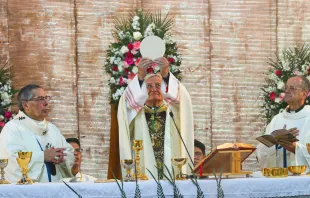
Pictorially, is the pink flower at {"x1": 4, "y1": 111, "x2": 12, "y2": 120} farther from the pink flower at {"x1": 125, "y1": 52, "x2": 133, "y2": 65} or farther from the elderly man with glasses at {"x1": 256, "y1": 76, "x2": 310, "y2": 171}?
the elderly man with glasses at {"x1": 256, "y1": 76, "x2": 310, "y2": 171}

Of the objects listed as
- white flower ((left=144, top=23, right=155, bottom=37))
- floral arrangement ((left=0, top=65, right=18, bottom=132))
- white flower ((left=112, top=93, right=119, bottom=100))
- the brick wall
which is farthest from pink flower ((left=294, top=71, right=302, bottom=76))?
floral arrangement ((left=0, top=65, right=18, bottom=132))

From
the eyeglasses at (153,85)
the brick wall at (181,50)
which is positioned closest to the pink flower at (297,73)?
the brick wall at (181,50)

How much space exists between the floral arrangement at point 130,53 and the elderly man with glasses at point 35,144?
903mm

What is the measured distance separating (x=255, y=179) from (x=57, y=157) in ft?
7.60

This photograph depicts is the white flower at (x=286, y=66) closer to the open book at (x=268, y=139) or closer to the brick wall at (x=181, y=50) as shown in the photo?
the brick wall at (x=181, y=50)

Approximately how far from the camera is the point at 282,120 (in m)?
8.93

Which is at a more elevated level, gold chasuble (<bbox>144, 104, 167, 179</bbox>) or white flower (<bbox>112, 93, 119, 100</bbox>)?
white flower (<bbox>112, 93, 119, 100</bbox>)

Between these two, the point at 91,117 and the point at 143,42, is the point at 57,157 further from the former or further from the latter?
the point at 91,117

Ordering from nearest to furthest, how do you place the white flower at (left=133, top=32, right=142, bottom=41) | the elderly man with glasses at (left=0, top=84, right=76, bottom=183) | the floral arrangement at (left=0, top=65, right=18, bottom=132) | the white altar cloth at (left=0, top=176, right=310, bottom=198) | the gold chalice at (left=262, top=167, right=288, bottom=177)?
the white altar cloth at (left=0, top=176, right=310, bottom=198) → the gold chalice at (left=262, top=167, right=288, bottom=177) → the elderly man with glasses at (left=0, top=84, right=76, bottom=183) → the white flower at (left=133, top=32, right=142, bottom=41) → the floral arrangement at (left=0, top=65, right=18, bottom=132)

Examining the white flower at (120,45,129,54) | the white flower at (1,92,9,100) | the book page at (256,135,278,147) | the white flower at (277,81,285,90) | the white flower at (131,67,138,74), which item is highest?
the white flower at (120,45,129,54)

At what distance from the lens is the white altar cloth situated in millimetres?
6023

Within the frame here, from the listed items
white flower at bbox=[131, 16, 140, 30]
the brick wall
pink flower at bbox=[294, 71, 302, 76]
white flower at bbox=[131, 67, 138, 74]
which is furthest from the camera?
the brick wall

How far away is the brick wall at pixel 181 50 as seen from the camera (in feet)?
34.5

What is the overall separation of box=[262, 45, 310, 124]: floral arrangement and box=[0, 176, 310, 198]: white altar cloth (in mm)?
3446
